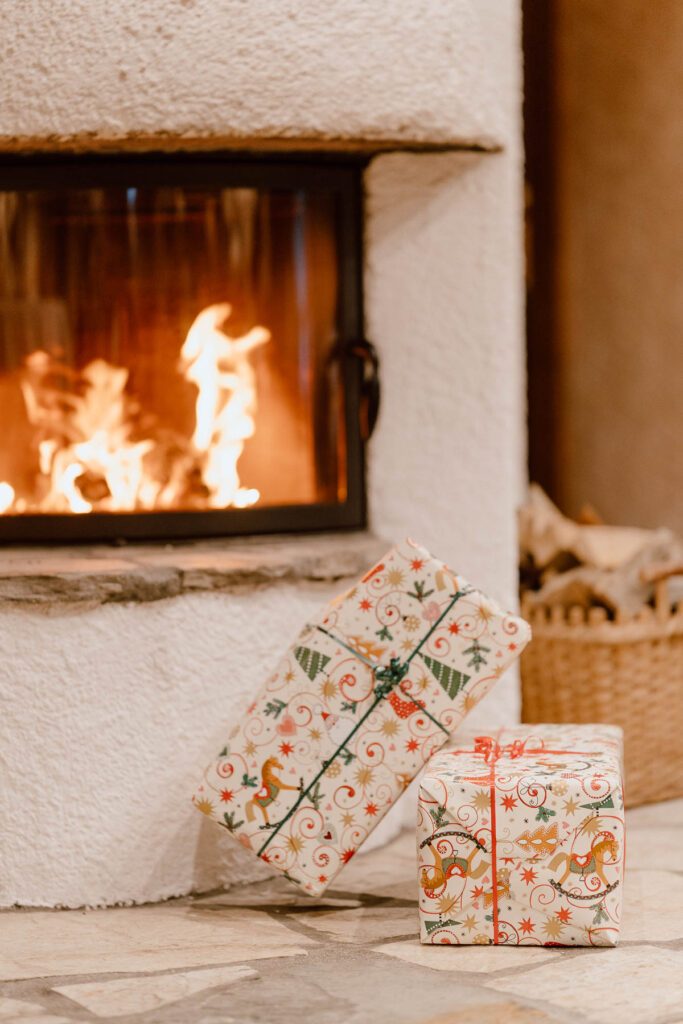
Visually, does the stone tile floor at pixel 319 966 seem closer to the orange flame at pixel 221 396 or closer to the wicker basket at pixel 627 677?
the wicker basket at pixel 627 677

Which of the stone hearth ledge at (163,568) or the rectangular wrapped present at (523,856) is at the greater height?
the stone hearth ledge at (163,568)

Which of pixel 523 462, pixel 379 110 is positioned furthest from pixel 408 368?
pixel 523 462

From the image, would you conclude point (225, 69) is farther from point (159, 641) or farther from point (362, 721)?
point (362, 721)

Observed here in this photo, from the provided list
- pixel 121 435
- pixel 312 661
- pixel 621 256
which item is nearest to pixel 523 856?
pixel 312 661

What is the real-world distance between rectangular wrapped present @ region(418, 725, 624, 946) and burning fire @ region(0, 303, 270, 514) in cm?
70

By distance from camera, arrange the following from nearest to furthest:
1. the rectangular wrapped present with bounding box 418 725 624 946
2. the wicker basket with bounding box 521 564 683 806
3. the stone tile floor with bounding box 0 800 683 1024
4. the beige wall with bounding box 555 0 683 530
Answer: the stone tile floor with bounding box 0 800 683 1024 → the rectangular wrapped present with bounding box 418 725 624 946 → the wicker basket with bounding box 521 564 683 806 → the beige wall with bounding box 555 0 683 530

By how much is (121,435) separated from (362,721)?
2.12 ft

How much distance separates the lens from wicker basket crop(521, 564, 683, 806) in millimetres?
2494

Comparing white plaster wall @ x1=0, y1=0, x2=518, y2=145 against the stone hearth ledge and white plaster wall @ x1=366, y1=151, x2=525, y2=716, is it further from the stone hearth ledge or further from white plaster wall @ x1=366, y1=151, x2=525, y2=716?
the stone hearth ledge

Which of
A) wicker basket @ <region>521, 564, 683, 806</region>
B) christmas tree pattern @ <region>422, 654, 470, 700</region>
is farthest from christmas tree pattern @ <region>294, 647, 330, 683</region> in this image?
wicker basket @ <region>521, 564, 683, 806</region>

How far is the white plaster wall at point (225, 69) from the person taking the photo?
6.46 ft

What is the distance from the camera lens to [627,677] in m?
2.50

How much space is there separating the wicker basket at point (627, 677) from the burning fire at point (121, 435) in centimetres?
71

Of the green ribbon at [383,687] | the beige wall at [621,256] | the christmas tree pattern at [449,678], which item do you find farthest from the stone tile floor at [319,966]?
the beige wall at [621,256]
